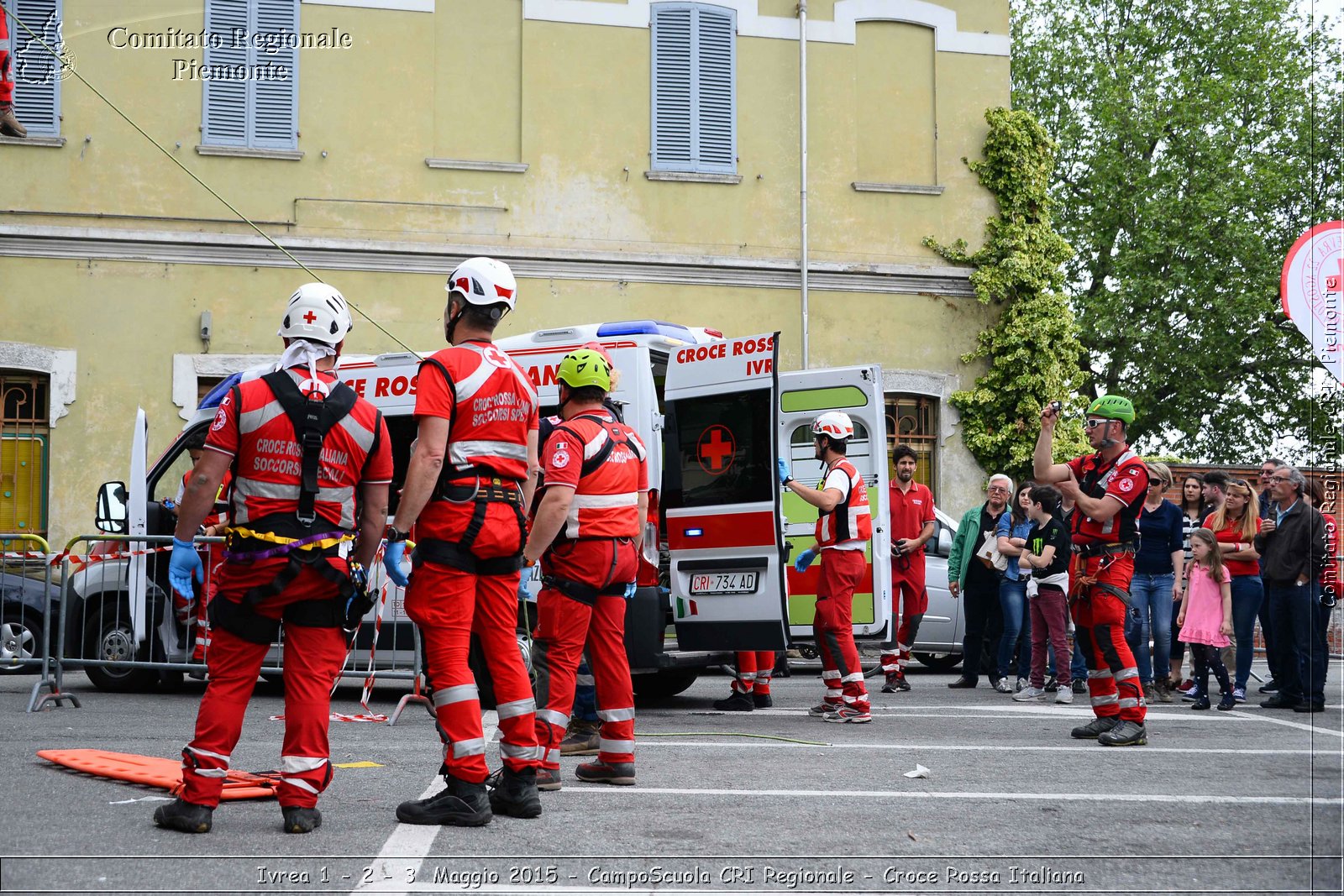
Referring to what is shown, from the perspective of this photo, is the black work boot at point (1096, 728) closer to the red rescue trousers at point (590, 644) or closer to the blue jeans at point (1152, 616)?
the blue jeans at point (1152, 616)

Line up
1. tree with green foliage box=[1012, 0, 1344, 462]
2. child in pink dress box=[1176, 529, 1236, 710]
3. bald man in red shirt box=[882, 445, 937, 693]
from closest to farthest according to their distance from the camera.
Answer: child in pink dress box=[1176, 529, 1236, 710]
bald man in red shirt box=[882, 445, 937, 693]
tree with green foliage box=[1012, 0, 1344, 462]

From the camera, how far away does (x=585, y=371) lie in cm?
657

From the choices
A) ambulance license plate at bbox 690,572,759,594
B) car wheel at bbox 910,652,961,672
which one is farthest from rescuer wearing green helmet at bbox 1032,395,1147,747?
car wheel at bbox 910,652,961,672

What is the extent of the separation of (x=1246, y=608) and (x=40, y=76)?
14131mm

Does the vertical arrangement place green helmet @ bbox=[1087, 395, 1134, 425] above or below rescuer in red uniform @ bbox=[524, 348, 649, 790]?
above

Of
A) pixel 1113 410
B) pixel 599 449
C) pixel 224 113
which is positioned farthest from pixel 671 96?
pixel 599 449

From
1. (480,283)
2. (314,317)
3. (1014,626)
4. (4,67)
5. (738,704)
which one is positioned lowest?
(738,704)

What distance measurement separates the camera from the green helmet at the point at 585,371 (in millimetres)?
6562

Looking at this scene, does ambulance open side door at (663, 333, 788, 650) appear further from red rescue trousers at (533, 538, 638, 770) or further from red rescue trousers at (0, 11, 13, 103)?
red rescue trousers at (0, 11, 13, 103)

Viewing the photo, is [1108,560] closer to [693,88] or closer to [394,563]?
[394,563]

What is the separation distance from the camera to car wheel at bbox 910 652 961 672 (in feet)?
48.5

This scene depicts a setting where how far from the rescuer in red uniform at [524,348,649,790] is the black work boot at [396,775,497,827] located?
0.93 m

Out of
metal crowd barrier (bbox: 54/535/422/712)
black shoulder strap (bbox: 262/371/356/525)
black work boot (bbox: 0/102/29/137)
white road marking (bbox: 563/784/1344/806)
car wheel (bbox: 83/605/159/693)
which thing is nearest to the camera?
black shoulder strap (bbox: 262/371/356/525)

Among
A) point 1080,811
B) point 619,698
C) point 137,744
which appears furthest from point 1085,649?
point 137,744
